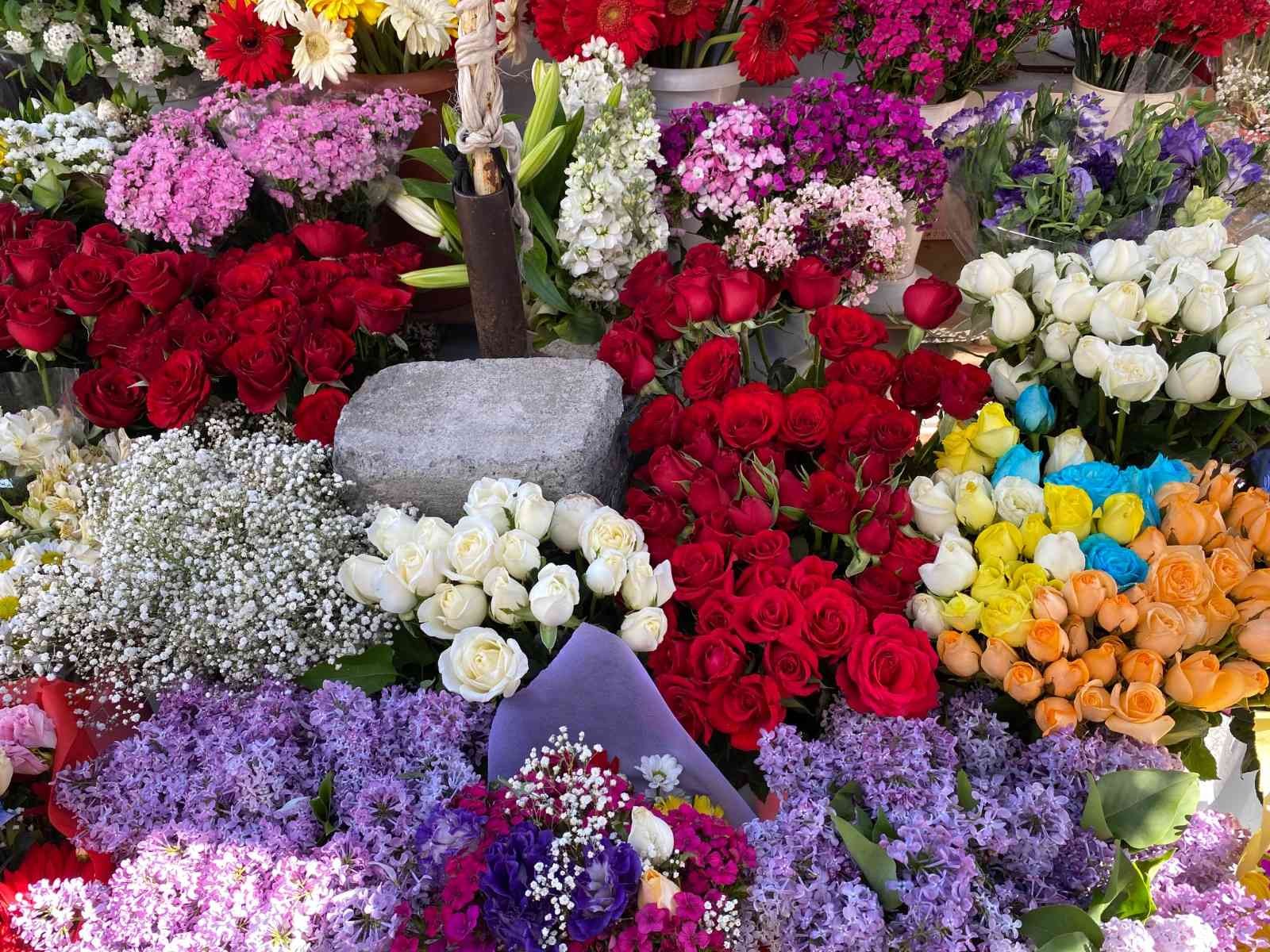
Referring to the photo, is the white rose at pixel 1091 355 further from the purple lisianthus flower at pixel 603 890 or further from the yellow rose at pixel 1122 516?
the purple lisianthus flower at pixel 603 890

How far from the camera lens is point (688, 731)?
95 centimetres

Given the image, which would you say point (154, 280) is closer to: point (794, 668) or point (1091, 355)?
point (794, 668)

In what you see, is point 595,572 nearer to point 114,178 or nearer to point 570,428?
point 570,428

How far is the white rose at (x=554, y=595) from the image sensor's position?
88cm

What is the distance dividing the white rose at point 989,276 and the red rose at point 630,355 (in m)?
0.43

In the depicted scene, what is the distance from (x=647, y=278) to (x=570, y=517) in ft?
1.31

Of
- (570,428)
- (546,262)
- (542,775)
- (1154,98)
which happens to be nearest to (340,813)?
(542,775)

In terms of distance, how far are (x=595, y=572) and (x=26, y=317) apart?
1027mm

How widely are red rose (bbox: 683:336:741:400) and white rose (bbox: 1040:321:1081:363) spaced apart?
40 cm

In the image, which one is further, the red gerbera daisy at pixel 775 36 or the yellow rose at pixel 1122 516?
the red gerbera daisy at pixel 775 36

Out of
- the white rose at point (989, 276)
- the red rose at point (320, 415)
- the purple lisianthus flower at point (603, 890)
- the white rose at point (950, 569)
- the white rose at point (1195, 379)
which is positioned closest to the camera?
the purple lisianthus flower at point (603, 890)

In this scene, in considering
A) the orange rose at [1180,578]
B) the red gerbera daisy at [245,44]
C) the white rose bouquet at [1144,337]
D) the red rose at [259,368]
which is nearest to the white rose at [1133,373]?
the white rose bouquet at [1144,337]

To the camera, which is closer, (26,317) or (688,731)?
(688,731)

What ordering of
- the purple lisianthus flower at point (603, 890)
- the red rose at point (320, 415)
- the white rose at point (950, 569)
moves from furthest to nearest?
1. the red rose at point (320, 415)
2. the white rose at point (950, 569)
3. the purple lisianthus flower at point (603, 890)
